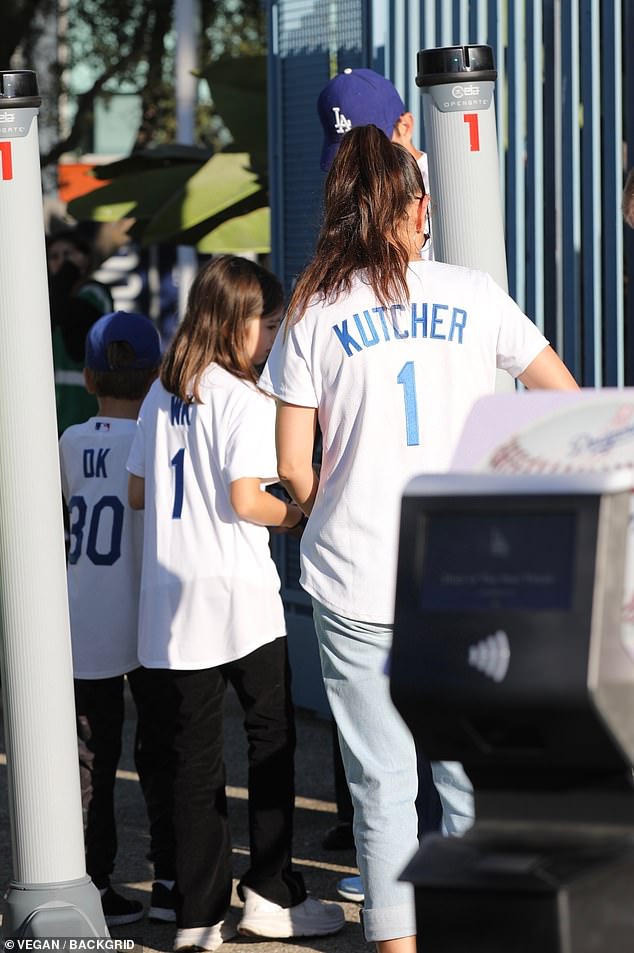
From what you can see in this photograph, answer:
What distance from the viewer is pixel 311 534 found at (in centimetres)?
329

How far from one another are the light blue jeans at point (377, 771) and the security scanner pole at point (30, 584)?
75 cm

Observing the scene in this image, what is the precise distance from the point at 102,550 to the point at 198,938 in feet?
3.70

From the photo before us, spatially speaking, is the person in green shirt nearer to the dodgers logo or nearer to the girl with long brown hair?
the dodgers logo

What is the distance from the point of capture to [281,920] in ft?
13.5

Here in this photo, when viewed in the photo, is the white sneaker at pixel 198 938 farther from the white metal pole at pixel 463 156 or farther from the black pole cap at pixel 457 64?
the black pole cap at pixel 457 64

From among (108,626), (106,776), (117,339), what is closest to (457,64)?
(117,339)

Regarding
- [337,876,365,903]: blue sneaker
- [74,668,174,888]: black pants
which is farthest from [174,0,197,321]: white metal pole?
[337,876,365,903]: blue sneaker

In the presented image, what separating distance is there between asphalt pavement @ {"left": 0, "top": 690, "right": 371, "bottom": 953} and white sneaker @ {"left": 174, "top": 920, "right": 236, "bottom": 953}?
69 millimetres

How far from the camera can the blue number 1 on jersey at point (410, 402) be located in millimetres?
3174

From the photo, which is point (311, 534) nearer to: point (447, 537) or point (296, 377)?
point (296, 377)

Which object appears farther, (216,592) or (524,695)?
(216,592)

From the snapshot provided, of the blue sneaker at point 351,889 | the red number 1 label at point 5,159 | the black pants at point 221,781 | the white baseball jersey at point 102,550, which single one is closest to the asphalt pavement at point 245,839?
the blue sneaker at point 351,889

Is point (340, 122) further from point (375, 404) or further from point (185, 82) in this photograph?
point (185, 82)

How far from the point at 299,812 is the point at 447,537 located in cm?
366
